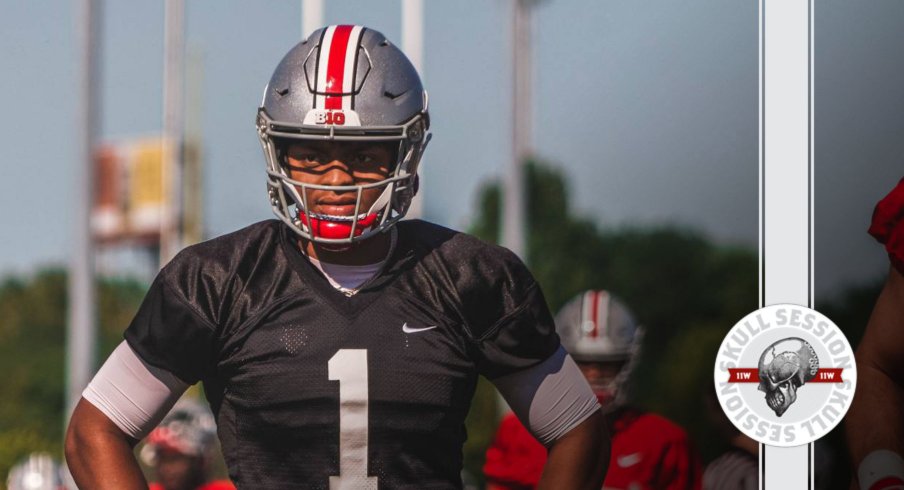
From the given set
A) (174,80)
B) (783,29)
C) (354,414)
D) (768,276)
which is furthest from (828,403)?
(174,80)

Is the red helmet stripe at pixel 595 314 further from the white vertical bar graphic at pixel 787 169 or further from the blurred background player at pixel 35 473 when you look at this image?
the blurred background player at pixel 35 473

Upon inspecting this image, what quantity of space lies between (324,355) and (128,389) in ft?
0.85

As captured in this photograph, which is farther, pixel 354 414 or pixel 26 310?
pixel 26 310

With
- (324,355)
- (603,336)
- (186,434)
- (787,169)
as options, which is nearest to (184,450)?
(186,434)

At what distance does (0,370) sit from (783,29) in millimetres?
1803

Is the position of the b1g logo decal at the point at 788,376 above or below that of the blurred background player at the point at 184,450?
above

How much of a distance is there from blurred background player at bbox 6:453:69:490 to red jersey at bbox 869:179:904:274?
1.50 metres

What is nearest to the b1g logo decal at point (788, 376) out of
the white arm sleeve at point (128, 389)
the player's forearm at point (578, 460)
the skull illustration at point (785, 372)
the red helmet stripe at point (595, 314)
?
the skull illustration at point (785, 372)

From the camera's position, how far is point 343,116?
1.87 meters

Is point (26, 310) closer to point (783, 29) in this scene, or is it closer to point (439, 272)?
point (439, 272)

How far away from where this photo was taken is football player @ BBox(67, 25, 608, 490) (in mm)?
1857

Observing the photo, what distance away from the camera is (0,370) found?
9.95ft

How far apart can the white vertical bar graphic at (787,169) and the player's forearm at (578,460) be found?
31 cm

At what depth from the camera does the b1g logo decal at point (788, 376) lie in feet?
6.99
